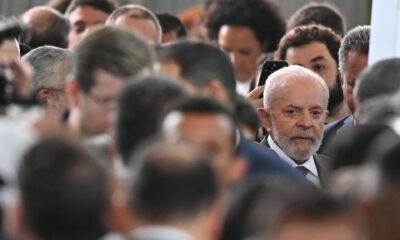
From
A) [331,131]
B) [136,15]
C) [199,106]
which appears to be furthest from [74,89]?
[136,15]

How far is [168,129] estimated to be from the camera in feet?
12.1

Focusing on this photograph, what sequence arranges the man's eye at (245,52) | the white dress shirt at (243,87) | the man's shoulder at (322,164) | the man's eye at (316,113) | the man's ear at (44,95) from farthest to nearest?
the man's eye at (245,52) → the white dress shirt at (243,87) → the man's eye at (316,113) → the man's shoulder at (322,164) → the man's ear at (44,95)

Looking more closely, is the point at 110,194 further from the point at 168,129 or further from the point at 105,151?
the point at 105,151

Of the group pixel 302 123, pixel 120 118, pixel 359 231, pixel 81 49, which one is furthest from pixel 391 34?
pixel 359 231

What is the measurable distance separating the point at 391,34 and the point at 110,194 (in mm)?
2771

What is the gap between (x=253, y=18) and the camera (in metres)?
8.78

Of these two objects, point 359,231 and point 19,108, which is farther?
point 19,108

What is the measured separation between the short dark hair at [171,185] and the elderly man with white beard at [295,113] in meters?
3.08

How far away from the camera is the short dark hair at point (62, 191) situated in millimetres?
3066

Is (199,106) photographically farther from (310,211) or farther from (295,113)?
(295,113)

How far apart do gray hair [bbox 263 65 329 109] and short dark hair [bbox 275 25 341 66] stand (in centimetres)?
115

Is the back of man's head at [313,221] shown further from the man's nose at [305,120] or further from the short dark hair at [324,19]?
the short dark hair at [324,19]

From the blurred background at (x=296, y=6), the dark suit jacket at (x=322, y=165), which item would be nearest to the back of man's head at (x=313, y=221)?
the dark suit jacket at (x=322, y=165)

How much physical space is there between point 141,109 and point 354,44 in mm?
3251
